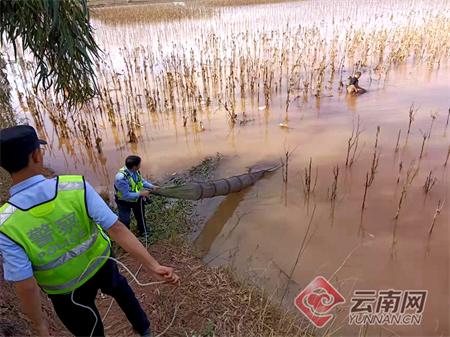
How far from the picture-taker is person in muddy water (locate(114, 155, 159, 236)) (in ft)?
12.3

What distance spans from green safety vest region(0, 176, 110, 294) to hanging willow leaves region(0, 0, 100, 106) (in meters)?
1.86

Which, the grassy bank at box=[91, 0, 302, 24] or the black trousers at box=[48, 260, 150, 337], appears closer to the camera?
the black trousers at box=[48, 260, 150, 337]

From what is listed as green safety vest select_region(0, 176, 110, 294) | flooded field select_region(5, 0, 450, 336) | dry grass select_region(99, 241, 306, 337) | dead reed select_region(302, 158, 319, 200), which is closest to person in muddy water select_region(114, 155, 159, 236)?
dry grass select_region(99, 241, 306, 337)

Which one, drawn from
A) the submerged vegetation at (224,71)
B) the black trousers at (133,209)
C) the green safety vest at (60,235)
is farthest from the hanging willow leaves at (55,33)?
the submerged vegetation at (224,71)

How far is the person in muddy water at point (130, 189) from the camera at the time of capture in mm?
3736

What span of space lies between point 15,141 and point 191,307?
2306mm

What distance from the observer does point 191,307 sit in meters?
3.23

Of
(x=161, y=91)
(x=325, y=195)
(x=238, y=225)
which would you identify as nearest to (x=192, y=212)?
(x=238, y=225)

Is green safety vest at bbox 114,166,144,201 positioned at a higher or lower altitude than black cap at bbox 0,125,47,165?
lower

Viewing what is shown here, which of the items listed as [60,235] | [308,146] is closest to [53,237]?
[60,235]

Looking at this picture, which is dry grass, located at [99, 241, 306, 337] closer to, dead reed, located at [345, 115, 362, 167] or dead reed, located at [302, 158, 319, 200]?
dead reed, located at [302, 158, 319, 200]

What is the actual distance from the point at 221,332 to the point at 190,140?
482 centimetres

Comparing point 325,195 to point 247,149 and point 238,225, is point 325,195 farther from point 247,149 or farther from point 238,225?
point 247,149

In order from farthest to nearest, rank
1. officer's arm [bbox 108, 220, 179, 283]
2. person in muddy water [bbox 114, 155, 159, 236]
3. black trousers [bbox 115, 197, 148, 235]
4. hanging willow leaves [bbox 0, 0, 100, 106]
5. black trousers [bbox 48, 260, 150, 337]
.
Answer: black trousers [bbox 115, 197, 148, 235] < person in muddy water [bbox 114, 155, 159, 236] < hanging willow leaves [bbox 0, 0, 100, 106] < black trousers [bbox 48, 260, 150, 337] < officer's arm [bbox 108, 220, 179, 283]
